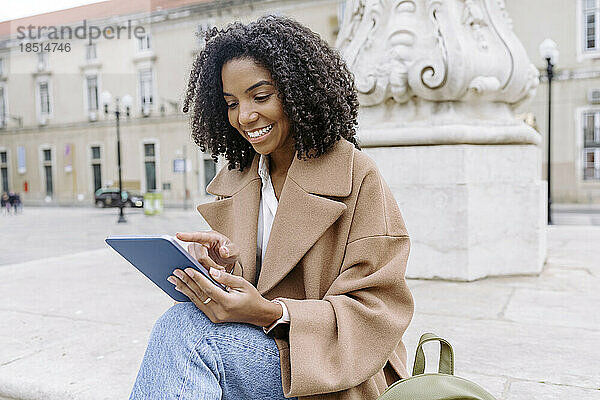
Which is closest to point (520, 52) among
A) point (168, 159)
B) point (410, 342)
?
point (410, 342)

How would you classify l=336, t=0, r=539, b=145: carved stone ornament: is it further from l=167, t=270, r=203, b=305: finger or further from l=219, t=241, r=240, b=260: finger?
l=167, t=270, r=203, b=305: finger

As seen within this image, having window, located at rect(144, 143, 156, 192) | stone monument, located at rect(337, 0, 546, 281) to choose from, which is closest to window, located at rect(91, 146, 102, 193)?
window, located at rect(144, 143, 156, 192)

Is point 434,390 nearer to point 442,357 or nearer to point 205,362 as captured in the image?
point 442,357

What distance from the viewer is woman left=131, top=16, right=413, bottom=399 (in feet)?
4.48

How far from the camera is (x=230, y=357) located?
4.54ft

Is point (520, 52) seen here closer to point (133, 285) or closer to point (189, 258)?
point (133, 285)

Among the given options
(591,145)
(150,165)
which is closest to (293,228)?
(591,145)

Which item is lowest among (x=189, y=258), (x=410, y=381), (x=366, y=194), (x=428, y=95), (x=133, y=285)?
(x=133, y=285)

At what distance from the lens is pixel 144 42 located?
31.2 metres

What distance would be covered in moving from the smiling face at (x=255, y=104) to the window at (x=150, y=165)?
30.0m

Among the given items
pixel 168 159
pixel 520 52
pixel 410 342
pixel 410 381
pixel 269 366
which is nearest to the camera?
pixel 410 381

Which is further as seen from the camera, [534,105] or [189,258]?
[534,105]

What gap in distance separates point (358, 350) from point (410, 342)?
1.47 meters

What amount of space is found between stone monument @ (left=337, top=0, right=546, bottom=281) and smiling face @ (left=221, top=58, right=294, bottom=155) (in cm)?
263
